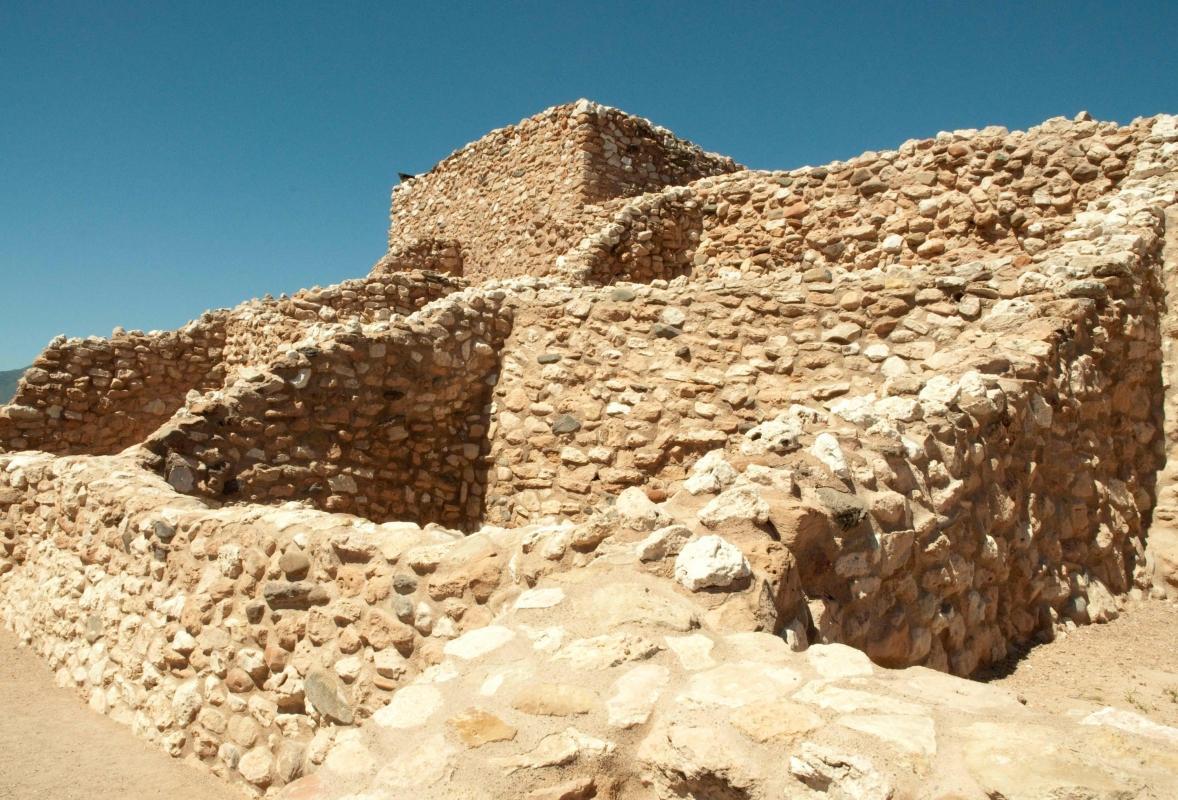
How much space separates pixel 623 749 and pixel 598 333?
16.7 ft

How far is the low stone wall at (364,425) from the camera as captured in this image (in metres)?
6.04

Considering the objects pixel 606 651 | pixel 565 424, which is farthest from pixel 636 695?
pixel 565 424

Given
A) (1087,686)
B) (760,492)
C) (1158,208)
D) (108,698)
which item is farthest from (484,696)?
(1158,208)

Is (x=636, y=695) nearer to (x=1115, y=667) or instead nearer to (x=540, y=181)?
(x=1115, y=667)

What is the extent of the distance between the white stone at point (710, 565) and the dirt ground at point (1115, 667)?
1449mm

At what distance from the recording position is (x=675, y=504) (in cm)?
331

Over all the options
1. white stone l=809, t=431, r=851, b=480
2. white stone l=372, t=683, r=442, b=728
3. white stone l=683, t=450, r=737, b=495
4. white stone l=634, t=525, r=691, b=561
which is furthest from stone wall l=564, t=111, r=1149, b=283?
white stone l=372, t=683, r=442, b=728

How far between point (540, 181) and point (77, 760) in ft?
33.8

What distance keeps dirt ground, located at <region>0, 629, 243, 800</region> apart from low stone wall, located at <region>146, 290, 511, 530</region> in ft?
5.11

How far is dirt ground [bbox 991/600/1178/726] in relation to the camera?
352cm

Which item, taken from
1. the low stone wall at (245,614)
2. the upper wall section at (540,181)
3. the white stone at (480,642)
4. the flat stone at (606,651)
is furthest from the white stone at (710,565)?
the upper wall section at (540,181)

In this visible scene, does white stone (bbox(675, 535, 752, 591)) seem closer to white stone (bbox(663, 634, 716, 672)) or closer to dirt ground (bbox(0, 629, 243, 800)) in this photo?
white stone (bbox(663, 634, 716, 672))

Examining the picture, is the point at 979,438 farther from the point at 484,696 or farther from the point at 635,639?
the point at 484,696

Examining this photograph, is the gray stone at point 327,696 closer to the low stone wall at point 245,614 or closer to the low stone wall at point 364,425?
the low stone wall at point 245,614
